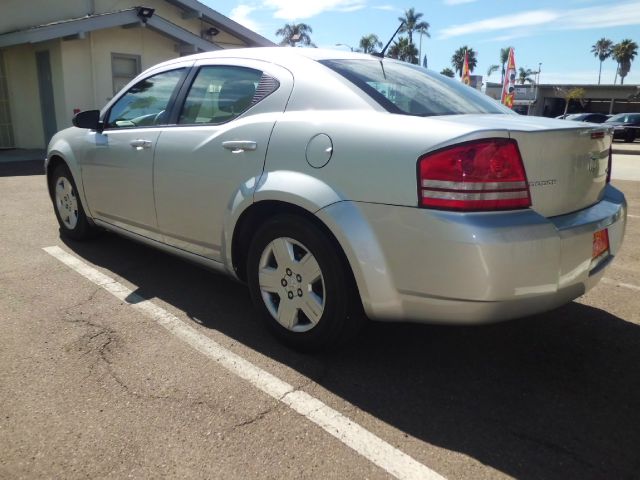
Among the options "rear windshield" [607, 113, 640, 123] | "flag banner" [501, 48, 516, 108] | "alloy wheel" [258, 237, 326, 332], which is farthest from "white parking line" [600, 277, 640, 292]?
"rear windshield" [607, 113, 640, 123]

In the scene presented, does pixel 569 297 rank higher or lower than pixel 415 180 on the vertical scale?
lower

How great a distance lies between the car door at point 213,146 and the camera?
9.78 feet

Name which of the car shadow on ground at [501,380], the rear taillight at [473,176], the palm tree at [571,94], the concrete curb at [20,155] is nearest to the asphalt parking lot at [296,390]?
the car shadow on ground at [501,380]

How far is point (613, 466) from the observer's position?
2.06 m

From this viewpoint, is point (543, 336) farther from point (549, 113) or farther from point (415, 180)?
point (549, 113)

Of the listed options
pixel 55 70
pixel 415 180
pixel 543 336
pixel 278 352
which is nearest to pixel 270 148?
pixel 415 180

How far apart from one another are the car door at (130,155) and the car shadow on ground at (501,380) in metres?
0.64

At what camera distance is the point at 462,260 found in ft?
7.27

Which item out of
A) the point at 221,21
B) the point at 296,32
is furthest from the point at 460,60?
the point at 221,21

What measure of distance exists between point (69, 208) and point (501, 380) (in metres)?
4.11

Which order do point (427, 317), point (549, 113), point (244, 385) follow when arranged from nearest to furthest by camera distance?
point (427, 317)
point (244, 385)
point (549, 113)

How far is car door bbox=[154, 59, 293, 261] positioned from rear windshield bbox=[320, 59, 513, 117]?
0.41 m

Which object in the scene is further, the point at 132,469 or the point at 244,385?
the point at 244,385

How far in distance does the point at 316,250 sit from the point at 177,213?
1264 millimetres
